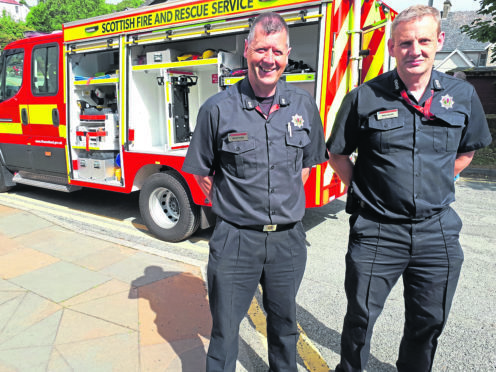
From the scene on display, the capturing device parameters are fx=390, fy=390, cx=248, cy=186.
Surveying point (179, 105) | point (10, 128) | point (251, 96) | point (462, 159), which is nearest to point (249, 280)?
point (251, 96)

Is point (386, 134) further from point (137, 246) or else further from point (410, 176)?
point (137, 246)

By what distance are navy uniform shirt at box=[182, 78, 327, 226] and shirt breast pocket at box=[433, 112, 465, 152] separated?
A: 63cm

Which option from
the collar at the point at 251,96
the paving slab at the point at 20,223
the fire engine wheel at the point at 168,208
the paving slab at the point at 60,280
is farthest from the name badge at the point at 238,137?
the paving slab at the point at 20,223

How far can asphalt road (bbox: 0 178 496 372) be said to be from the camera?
8.51 ft

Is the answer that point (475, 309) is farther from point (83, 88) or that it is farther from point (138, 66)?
point (83, 88)

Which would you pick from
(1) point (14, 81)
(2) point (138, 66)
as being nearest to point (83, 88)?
(2) point (138, 66)

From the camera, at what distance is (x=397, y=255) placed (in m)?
1.96

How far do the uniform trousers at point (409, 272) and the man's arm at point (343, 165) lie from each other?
26 cm

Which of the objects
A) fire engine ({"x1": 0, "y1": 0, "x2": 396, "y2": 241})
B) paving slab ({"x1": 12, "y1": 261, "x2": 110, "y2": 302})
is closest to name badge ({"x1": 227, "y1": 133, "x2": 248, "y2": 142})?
fire engine ({"x1": 0, "y1": 0, "x2": 396, "y2": 241})

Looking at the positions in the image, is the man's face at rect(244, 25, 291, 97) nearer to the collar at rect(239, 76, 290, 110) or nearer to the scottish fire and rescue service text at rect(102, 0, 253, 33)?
the collar at rect(239, 76, 290, 110)

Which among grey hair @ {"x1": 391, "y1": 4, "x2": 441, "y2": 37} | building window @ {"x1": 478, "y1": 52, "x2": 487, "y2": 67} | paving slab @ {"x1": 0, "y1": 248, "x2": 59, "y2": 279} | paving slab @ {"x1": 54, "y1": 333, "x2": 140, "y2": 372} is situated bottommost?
paving slab @ {"x1": 54, "y1": 333, "x2": 140, "y2": 372}

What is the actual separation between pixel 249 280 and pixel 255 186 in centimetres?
50

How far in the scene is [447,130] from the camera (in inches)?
74.9

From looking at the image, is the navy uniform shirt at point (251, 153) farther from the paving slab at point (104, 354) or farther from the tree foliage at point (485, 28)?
the tree foliage at point (485, 28)
